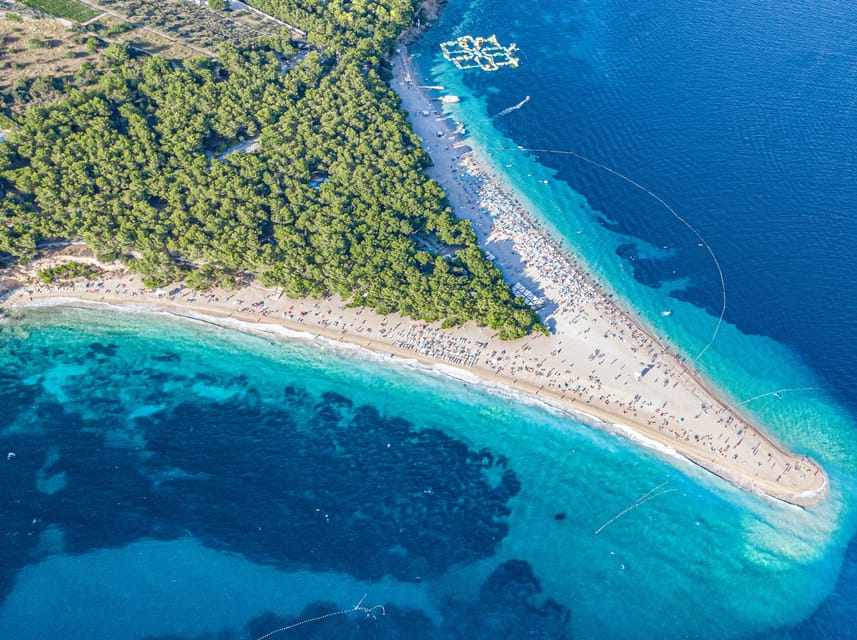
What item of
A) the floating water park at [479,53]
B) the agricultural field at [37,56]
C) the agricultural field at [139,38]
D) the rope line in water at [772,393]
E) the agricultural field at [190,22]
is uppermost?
the floating water park at [479,53]

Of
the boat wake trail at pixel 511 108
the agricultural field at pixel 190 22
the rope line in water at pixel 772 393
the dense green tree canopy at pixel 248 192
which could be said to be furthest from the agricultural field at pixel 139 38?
the rope line in water at pixel 772 393

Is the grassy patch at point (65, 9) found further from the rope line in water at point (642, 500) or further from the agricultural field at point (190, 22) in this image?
the rope line in water at point (642, 500)

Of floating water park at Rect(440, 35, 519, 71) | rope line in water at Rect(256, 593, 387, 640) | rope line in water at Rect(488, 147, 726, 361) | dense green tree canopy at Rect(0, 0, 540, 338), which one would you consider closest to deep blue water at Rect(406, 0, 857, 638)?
rope line in water at Rect(488, 147, 726, 361)

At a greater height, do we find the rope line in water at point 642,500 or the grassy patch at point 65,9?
the grassy patch at point 65,9

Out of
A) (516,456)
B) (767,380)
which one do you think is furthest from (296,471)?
(767,380)

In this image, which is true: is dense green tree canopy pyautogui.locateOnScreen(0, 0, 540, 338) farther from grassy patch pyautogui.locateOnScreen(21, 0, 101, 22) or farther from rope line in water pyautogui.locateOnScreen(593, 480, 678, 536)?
rope line in water pyautogui.locateOnScreen(593, 480, 678, 536)

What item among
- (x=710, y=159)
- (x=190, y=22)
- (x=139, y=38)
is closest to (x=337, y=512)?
(x=710, y=159)

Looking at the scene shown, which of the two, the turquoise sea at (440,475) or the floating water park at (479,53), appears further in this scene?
the floating water park at (479,53)
